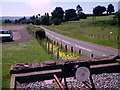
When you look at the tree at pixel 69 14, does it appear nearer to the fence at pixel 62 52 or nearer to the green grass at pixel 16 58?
the fence at pixel 62 52

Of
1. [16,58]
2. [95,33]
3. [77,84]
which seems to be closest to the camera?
[77,84]

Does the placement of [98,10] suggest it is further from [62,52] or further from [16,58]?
[16,58]

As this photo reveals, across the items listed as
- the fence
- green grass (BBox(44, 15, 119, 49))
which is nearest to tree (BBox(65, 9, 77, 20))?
green grass (BBox(44, 15, 119, 49))

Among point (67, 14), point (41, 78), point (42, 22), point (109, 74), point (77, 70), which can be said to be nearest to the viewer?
point (77, 70)

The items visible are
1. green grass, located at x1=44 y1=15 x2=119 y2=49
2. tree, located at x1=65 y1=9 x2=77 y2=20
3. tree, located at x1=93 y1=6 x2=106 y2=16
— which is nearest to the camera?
green grass, located at x1=44 y1=15 x2=119 y2=49

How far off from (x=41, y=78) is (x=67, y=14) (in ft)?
316

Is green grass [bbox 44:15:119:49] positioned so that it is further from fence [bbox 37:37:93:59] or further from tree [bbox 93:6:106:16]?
tree [bbox 93:6:106:16]

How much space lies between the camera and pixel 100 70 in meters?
8.49

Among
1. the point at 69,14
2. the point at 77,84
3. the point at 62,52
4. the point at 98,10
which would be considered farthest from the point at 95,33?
the point at 98,10

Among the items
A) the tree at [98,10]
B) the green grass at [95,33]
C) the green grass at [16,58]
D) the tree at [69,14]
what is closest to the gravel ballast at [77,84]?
the green grass at [16,58]

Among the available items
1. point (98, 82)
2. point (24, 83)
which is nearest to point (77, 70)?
point (98, 82)

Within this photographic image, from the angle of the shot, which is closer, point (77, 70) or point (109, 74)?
point (77, 70)

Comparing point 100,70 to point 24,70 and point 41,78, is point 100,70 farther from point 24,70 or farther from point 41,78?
point 24,70

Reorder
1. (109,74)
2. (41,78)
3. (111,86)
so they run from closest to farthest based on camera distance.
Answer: (111,86)
(41,78)
(109,74)
